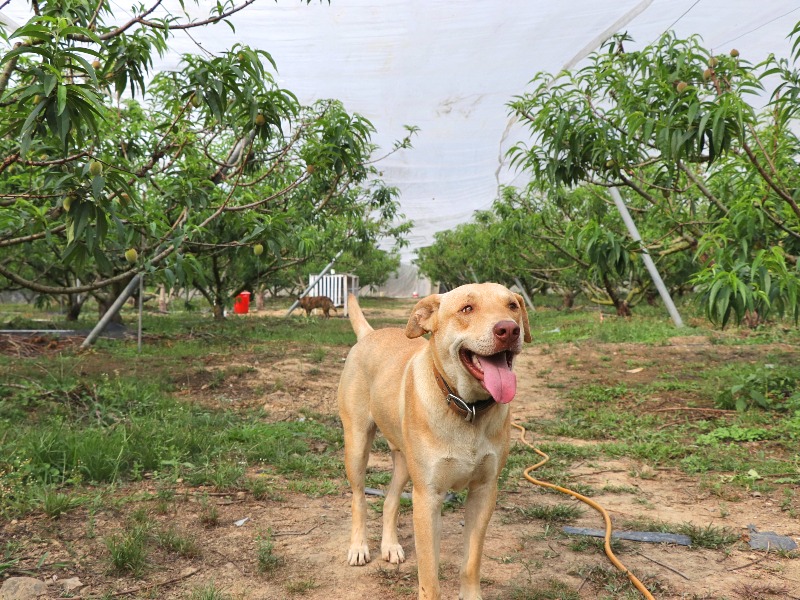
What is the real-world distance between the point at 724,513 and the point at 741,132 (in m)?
2.68

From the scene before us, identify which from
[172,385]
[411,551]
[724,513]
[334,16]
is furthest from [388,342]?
[334,16]

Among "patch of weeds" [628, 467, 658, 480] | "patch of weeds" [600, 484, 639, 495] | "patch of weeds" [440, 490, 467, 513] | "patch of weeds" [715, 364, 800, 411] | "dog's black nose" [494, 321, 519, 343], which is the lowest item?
"patch of weeds" [440, 490, 467, 513]

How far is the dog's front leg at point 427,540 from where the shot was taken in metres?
2.32

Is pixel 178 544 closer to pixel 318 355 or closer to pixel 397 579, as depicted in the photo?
pixel 397 579

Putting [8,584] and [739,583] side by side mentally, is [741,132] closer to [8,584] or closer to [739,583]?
[739,583]

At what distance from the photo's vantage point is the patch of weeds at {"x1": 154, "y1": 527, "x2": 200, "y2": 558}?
2.86m

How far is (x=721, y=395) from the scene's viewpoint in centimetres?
580

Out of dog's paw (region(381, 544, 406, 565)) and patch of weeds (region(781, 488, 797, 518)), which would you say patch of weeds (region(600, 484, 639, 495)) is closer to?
patch of weeds (region(781, 488, 797, 518))

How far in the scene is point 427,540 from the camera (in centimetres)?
232

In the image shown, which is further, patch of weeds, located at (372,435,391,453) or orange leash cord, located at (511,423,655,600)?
patch of weeds, located at (372,435,391,453)

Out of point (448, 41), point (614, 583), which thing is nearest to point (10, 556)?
point (614, 583)

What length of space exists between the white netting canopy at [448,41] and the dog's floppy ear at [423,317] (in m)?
7.78

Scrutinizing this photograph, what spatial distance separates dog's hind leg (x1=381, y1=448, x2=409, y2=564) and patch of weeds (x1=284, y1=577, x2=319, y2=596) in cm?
45

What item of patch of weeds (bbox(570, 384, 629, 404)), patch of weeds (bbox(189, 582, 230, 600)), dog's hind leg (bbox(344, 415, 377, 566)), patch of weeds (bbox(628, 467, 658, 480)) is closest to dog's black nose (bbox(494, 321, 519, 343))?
dog's hind leg (bbox(344, 415, 377, 566))
